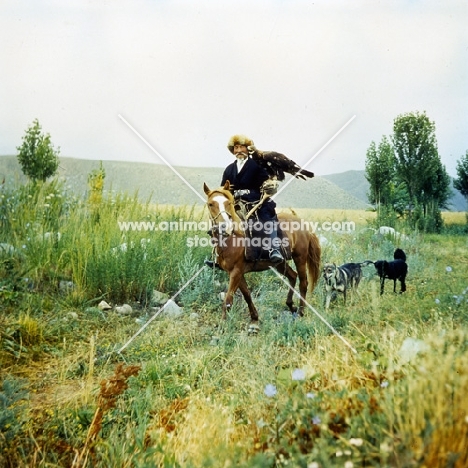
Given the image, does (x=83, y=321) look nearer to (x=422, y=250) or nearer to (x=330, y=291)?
(x=330, y=291)

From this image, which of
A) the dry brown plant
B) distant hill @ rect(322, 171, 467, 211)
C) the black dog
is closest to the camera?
the dry brown plant

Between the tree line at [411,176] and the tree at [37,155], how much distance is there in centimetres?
312

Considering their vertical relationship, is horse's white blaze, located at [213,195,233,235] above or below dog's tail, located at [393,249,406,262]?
above

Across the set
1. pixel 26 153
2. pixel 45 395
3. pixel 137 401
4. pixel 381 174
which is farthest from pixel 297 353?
pixel 26 153

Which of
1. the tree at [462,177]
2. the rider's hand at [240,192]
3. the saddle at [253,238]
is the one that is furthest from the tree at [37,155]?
the tree at [462,177]

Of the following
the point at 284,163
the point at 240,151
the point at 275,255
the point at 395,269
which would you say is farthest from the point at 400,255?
the point at 240,151

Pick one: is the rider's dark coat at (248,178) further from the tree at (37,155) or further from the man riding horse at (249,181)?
the tree at (37,155)

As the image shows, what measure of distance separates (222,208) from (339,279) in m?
1.55

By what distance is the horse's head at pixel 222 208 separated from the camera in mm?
4184

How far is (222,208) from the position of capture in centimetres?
418

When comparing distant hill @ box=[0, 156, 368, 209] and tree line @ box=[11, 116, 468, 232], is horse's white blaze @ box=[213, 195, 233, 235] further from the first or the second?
tree line @ box=[11, 116, 468, 232]

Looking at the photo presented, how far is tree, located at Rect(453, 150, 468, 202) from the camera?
414 centimetres

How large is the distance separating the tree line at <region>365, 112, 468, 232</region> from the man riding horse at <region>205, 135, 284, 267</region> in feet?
3.63

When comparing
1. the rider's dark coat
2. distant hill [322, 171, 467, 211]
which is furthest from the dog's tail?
the rider's dark coat
